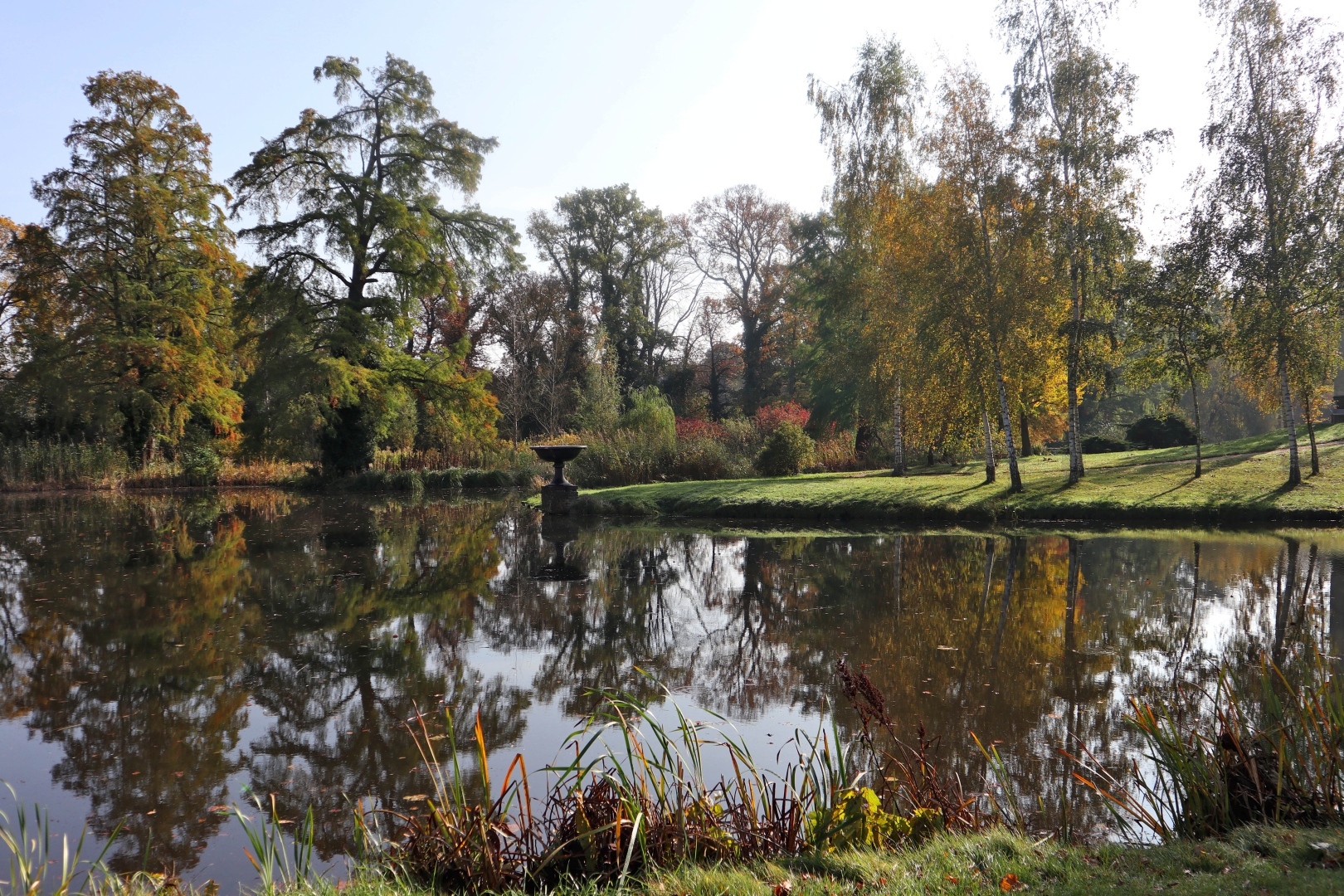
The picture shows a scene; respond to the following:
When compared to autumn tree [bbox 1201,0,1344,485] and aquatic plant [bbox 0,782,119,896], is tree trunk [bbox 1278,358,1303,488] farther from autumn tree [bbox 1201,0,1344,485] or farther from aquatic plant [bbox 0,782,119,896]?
aquatic plant [bbox 0,782,119,896]

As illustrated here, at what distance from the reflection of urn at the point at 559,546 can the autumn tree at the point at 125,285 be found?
53.5 feet

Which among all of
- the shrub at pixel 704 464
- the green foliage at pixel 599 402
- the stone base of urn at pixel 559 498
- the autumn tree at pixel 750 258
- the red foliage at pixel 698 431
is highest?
the autumn tree at pixel 750 258

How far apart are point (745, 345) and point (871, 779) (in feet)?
117

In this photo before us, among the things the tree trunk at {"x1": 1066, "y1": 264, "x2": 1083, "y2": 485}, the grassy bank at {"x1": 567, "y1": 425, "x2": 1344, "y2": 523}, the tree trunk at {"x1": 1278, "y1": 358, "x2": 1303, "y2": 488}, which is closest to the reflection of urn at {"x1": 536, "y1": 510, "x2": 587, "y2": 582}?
the grassy bank at {"x1": 567, "y1": 425, "x2": 1344, "y2": 523}

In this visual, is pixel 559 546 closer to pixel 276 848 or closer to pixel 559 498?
pixel 559 498

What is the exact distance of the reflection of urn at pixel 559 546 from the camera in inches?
345

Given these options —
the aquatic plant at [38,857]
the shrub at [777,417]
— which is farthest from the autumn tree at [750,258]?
the aquatic plant at [38,857]

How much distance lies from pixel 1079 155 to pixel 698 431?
11.1 meters

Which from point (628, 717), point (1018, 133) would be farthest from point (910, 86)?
point (628, 717)

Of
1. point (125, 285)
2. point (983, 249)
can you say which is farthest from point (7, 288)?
point (983, 249)

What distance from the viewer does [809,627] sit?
20.3 feet

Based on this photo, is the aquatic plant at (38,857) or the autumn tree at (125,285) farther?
the autumn tree at (125,285)

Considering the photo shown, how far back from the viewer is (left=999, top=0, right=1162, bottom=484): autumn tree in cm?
1491

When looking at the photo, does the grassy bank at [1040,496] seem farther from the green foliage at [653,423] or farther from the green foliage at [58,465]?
the green foliage at [58,465]
